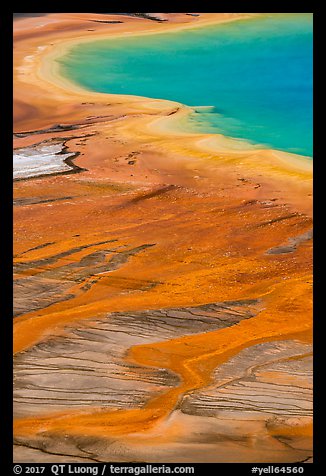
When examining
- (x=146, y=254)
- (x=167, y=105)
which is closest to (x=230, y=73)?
(x=167, y=105)

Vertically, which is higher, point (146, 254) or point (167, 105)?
point (167, 105)

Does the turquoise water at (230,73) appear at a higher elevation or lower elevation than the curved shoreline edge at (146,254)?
higher

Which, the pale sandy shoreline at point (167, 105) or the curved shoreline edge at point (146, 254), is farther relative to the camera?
the pale sandy shoreline at point (167, 105)

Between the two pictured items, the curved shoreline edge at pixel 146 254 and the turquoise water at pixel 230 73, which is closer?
the curved shoreline edge at pixel 146 254

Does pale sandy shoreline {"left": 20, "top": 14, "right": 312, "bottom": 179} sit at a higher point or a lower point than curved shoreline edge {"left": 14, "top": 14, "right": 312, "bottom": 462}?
higher

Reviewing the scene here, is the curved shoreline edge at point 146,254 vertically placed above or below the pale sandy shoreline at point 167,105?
below

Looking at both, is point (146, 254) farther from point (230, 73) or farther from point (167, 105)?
point (230, 73)

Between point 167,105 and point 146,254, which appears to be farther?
→ point 167,105

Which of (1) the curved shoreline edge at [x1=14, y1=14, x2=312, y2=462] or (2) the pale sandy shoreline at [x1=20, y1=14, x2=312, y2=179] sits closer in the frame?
(1) the curved shoreline edge at [x1=14, y1=14, x2=312, y2=462]

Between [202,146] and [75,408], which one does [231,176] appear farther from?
[75,408]
